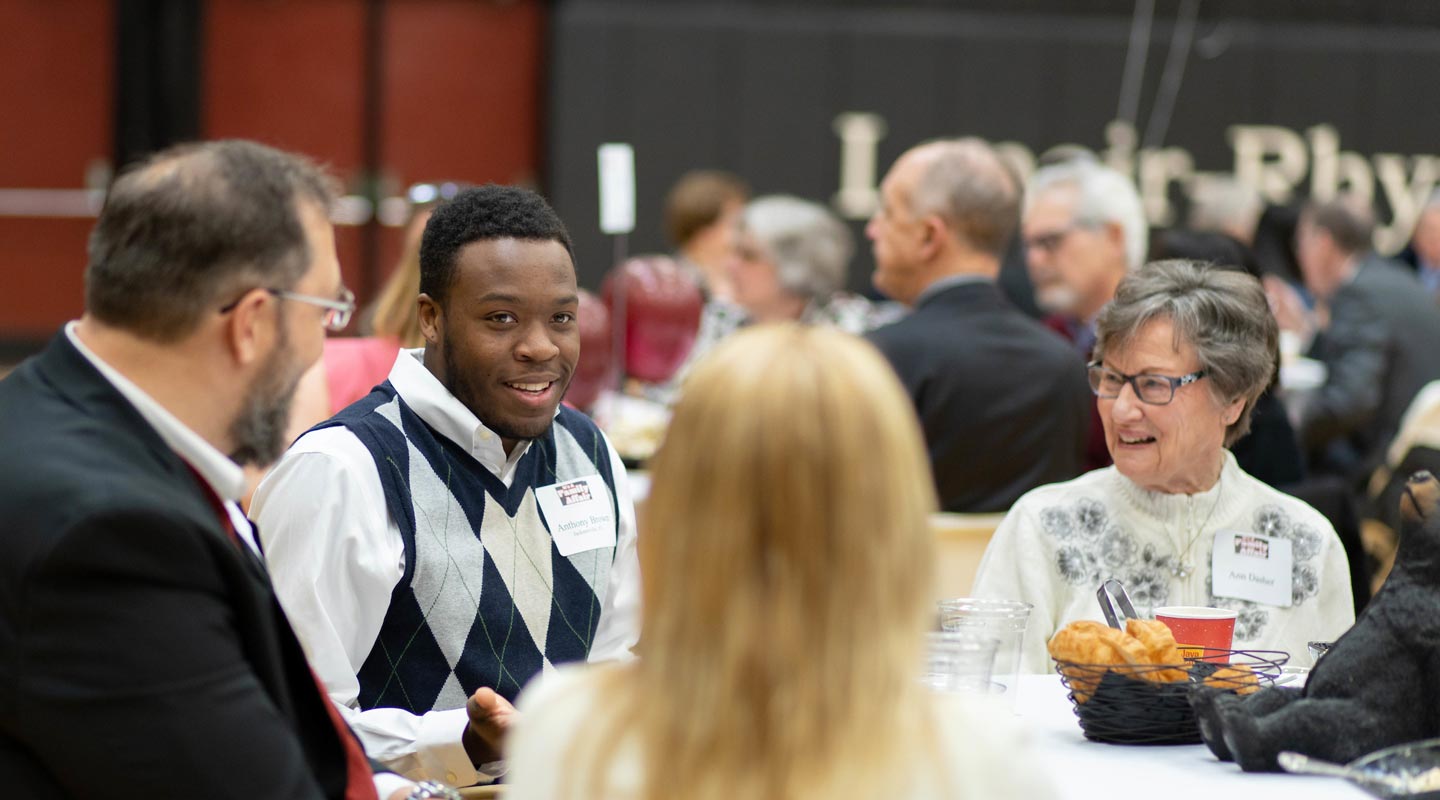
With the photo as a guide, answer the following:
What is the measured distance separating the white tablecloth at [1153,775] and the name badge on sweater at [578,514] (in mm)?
669

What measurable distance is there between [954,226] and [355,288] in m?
6.29

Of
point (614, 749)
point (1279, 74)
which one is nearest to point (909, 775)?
point (614, 749)

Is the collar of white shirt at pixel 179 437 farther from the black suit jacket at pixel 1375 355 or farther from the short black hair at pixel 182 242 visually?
the black suit jacket at pixel 1375 355

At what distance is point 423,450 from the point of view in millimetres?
2105

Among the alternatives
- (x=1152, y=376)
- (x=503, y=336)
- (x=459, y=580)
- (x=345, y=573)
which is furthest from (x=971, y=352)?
(x=345, y=573)

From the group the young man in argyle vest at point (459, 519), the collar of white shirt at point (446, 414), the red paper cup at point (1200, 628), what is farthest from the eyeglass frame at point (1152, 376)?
the collar of white shirt at point (446, 414)

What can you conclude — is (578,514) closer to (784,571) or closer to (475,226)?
(475,226)

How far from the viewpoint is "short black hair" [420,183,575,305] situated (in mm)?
2158

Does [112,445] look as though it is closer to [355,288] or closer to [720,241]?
[720,241]

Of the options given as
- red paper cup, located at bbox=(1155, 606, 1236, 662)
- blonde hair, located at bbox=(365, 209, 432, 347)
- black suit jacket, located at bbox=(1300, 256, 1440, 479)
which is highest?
blonde hair, located at bbox=(365, 209, 432, 347)

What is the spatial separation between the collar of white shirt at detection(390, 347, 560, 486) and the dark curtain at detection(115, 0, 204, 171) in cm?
778

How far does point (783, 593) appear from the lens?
1112mm

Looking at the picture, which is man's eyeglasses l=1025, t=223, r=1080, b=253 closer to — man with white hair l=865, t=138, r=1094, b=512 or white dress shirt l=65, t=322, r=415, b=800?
man with white hair l=865, t=138, r=1094, b=512

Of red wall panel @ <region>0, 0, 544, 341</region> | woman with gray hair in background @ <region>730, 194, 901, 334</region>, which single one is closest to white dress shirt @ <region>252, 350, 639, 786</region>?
woman with gray hair in background @ <region>730, 194, 901, 334</region>
